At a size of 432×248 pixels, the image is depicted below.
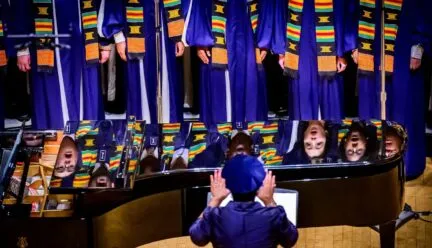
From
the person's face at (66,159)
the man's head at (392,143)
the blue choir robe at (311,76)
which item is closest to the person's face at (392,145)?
the man's head at (392,143)

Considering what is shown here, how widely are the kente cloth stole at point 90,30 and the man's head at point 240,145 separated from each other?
2.13 meters

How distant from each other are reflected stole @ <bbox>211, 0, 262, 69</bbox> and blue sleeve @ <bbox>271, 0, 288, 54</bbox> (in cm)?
16

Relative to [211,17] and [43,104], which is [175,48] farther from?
[43,104]

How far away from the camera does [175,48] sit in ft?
23.7

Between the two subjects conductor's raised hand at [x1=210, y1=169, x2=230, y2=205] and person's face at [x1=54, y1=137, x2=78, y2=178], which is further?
person's face at [x1=54, y1=137, x2=78, y2=178]

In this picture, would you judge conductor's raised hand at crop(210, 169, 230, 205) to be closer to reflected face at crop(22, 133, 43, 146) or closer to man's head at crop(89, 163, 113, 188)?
man's head at crop(89, 163, 113, 188)

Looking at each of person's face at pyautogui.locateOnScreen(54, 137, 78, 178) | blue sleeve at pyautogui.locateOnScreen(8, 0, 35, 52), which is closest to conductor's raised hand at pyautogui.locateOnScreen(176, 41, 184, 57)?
blue sleeve at pyautogui.locateOnScreen(8, 0, 35, 52)

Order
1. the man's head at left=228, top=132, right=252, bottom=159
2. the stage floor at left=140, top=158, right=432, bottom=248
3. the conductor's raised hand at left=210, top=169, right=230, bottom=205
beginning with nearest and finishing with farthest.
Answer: the conductor's raised hand at left=210, top=169, right=230, bottom=205, the man's head at left=228, top=132, right=252, bottom=159, the stage floor at left=140, top=158, right=432, bottom=248

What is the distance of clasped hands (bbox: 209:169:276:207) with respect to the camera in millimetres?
4004

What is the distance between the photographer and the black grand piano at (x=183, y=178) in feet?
15.5

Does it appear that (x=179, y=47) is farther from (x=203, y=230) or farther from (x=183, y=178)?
(x=203, y=230)

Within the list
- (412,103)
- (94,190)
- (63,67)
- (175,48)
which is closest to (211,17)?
(175,48)

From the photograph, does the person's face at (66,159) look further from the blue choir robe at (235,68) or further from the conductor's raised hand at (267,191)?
the blue choir robe at (235,68)

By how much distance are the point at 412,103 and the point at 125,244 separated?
3210mm
